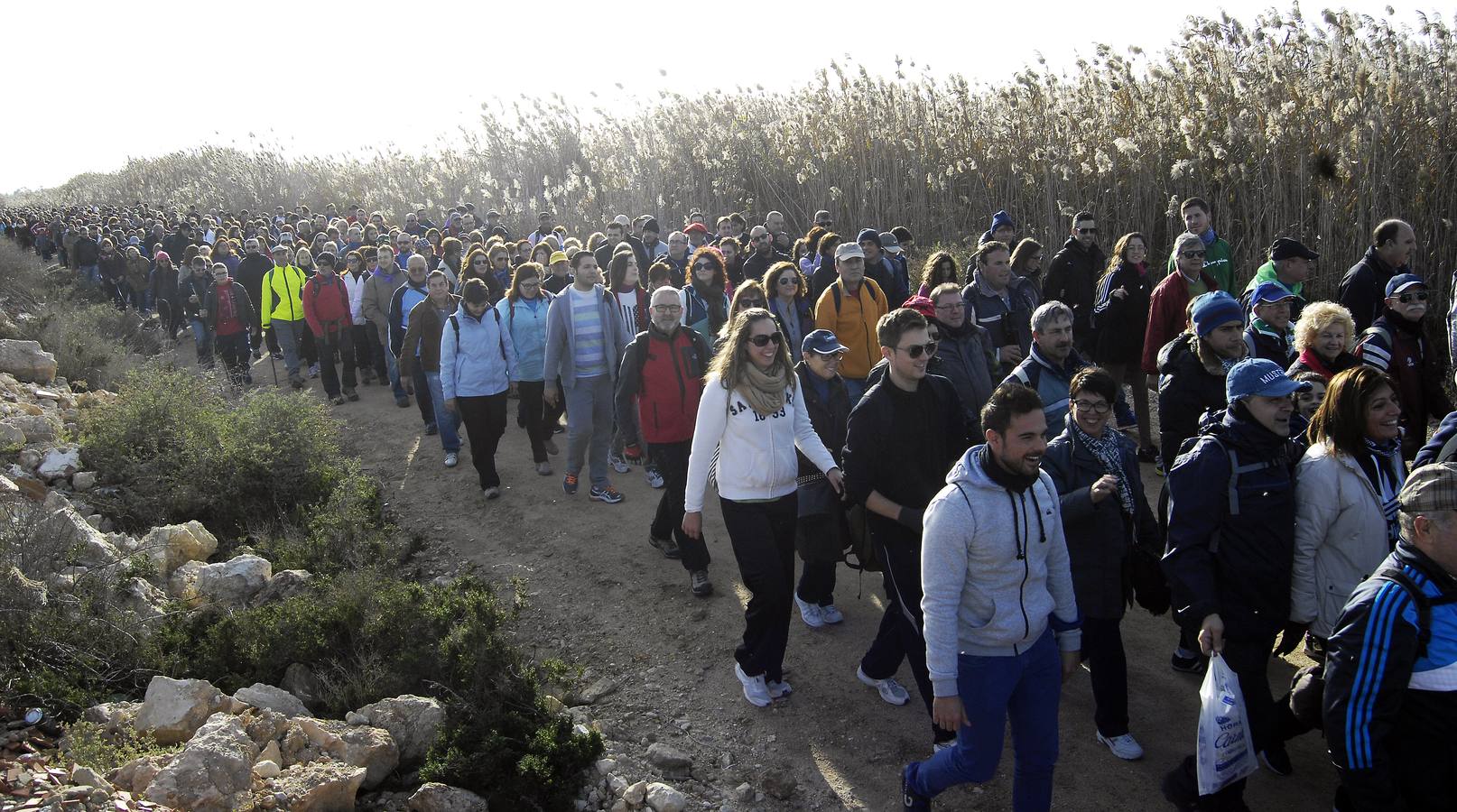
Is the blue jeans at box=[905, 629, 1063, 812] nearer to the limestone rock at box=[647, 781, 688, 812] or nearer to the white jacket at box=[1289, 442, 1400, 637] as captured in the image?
the white jacket at box=[1289, 442, 1400, 637]

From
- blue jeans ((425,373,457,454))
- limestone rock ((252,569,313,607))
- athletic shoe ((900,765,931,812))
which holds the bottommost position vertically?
athletic shoe ((900,765,931,812))

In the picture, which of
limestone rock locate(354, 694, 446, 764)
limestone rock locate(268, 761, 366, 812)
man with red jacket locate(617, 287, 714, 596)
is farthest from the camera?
man with red jacket locate(617, 287, 714, 596)

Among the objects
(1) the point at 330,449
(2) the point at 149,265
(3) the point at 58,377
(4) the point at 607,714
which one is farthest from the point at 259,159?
(4) the point at 607,714

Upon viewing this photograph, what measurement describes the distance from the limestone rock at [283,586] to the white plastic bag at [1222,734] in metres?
5.60

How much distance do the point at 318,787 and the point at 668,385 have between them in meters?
3.50

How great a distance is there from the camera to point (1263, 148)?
10.1 meters

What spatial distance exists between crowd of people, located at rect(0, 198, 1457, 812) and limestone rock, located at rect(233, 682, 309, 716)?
92.3 inches

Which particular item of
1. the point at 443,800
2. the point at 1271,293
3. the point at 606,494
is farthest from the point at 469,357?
the point at 1271,293

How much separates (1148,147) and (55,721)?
11304 mm

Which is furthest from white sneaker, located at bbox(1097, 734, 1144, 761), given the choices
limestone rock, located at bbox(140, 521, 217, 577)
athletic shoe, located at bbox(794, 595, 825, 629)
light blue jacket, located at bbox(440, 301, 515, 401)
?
limestone rock, located at bbox(140, 521, 217, 577)

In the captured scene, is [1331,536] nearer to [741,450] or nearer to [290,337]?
[741,450]

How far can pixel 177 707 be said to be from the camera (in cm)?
A: 484

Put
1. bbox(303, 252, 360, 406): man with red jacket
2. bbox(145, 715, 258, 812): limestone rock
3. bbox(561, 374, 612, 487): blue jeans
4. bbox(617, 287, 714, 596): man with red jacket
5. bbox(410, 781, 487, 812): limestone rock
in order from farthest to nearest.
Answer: bbox(303, 252, 360, 406): man with red jacket < bbox(561, 374, 612, 487): blue jeans < bbox(617, 287, 714, 596): man with red jacket < bbox(410, 781, 487, 812): limestone rock < bbox(145, 715, 258, 812): limestone rock

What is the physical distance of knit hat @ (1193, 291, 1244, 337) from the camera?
5262 mm
